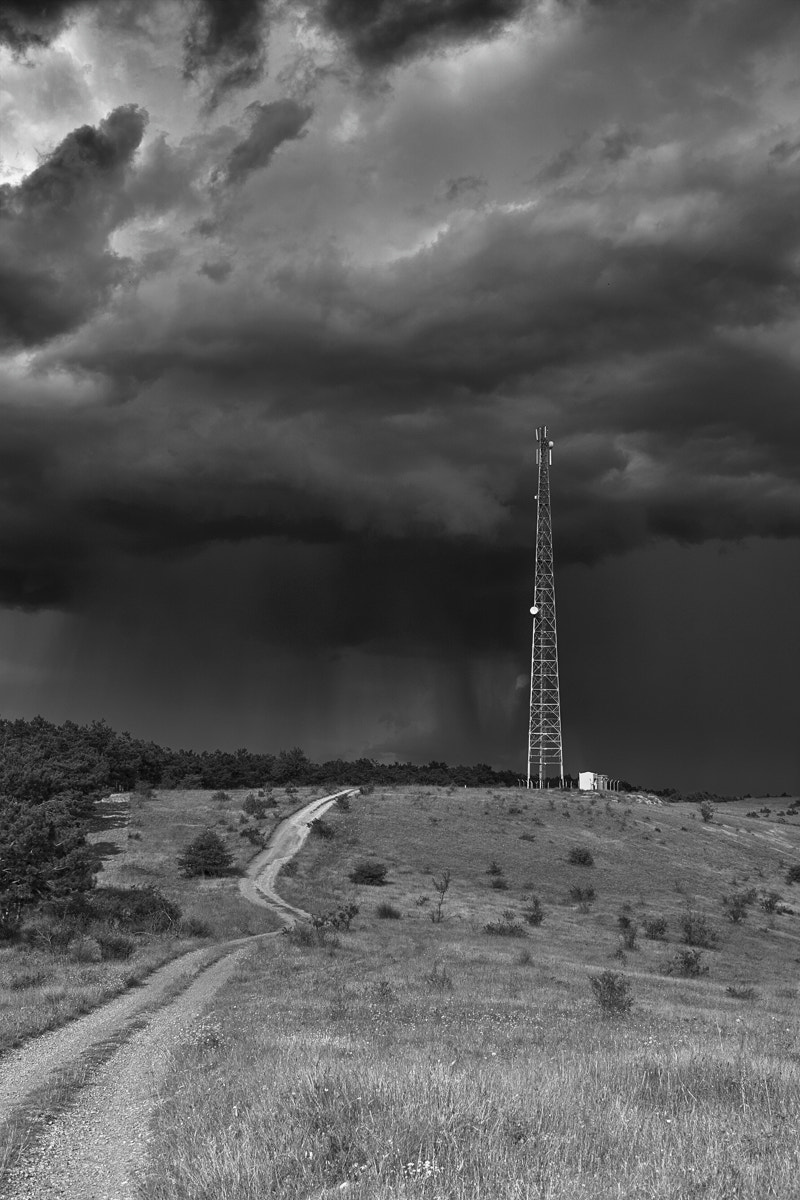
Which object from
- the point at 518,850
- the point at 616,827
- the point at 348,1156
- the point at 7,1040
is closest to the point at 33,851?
the point at 7,1040

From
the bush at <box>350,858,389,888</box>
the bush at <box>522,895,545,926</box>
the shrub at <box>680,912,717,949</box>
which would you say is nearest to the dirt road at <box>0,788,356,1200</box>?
the bush at <box>522,895,545,926</box>

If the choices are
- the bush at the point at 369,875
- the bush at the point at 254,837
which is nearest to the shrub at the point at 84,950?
the bush at the point at 369,875

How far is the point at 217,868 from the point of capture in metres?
62.6

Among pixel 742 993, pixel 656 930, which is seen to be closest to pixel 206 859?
pixel 656 930

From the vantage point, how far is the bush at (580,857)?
75062 mm

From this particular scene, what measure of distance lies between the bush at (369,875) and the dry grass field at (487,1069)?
9.28 m

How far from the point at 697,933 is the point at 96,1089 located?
44480mm

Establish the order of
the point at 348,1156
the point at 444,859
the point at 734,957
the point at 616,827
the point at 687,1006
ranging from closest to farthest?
the point at 348,1156, the point at 687,1006, the point at 734,957, the point at 444,859, the point at 616,827

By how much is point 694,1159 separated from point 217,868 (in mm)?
59025

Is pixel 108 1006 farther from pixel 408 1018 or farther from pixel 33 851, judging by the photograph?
pixel 33 851

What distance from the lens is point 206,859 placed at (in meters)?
62.9

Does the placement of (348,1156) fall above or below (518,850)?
above

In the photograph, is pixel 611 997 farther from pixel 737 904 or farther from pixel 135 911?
pixel 737 904

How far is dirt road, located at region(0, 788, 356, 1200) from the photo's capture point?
30.7ft
